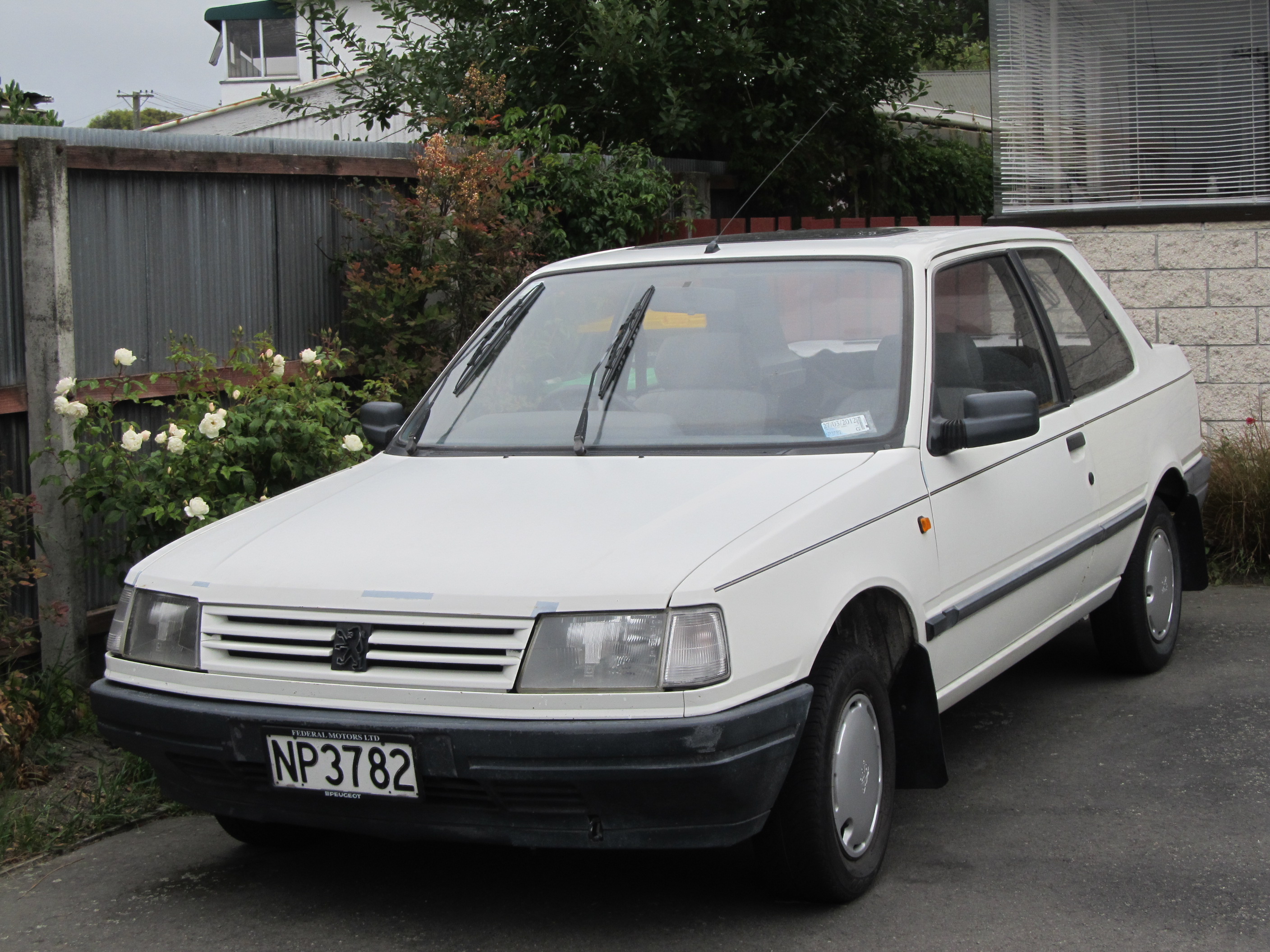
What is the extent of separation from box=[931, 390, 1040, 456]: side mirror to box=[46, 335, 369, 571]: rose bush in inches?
97.5

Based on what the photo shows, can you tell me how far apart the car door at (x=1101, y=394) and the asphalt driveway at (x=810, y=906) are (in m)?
0.80

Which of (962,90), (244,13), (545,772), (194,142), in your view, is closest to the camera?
(545,772)

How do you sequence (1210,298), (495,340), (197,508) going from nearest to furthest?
(495,340) < (197,508) < (1210,298)

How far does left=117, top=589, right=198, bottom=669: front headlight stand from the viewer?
366 centimetres

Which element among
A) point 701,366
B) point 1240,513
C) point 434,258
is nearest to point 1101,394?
point 701,366

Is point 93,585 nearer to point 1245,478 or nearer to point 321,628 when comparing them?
point 321,628

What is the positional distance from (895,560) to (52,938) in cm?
239

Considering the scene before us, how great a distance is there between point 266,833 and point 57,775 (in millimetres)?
1184

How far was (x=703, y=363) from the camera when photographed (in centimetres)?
453

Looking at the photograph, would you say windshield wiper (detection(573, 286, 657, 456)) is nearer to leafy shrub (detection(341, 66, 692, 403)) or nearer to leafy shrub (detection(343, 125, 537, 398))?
leafy shrub (detection(341, 66, 692, 403))

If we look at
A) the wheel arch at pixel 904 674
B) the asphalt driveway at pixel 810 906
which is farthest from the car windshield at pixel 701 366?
the asphalt driveway at pixel 810 906

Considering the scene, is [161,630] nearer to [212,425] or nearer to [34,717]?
[34,717]

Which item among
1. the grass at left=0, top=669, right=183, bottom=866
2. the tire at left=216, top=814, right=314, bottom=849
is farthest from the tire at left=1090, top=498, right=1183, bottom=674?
the grass at left=0, top=669, right=183, bottom=866

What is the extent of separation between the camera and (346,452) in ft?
19.5
